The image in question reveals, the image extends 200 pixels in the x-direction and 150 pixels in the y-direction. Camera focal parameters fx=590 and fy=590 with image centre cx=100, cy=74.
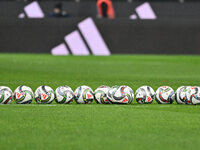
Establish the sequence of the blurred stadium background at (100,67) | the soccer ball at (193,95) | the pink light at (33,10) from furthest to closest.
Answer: the pink light at (33,10)
the soccer ball at (193,95)
the blurred stadium background at (100,67)

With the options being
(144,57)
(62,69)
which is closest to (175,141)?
(62,69)

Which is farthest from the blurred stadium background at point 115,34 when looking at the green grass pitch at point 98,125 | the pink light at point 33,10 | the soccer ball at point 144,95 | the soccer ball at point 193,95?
the soccer ball at point 193,95

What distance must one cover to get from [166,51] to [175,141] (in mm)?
20749

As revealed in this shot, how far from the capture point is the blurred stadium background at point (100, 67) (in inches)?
280

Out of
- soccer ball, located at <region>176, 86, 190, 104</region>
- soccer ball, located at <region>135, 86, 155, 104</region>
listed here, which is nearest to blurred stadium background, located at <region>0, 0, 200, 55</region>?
soccer ball, located at <region>135, 86, 155, 104</region>

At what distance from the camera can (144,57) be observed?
26.3 m

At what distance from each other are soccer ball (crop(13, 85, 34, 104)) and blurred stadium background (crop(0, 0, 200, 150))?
237mm

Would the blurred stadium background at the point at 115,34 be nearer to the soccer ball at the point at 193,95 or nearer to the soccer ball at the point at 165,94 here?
the soccer ball at the point at 165,94

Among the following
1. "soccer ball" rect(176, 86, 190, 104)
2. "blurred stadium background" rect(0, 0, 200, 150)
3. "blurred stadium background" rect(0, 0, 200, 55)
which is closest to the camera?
"blurred stadium background" rect(0, 0, 200, 150)

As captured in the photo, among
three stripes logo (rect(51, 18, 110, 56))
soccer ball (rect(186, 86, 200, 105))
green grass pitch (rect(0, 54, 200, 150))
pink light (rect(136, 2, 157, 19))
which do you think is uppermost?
pink light (rect(136, 2, 157, 19))

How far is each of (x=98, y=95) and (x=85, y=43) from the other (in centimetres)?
1711

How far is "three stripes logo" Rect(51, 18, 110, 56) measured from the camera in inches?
1070

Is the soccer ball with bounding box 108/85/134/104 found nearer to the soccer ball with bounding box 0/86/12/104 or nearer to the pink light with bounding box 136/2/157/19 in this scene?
the soccer ball with bounding box 0/86/12/104

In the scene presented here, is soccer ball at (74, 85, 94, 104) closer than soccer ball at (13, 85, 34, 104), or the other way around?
soccer ball at (13, 85, 34, 104)
